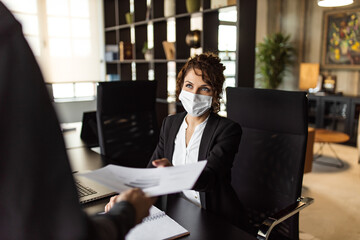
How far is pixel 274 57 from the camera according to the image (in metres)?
6.16

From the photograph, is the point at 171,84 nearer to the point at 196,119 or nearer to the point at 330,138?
the point at 330,138

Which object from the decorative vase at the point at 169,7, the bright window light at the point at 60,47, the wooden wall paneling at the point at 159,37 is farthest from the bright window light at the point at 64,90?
the decorative vase at the point at 169,7

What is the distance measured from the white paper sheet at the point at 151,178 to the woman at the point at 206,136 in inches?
23.7

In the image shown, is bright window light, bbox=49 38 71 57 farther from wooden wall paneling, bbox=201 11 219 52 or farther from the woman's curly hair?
the woman's curly hair

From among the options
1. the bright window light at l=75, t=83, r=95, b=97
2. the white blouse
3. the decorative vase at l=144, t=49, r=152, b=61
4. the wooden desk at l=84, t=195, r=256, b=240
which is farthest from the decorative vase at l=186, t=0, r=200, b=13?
the bright window light at l=75, t=83, r=95, b=97

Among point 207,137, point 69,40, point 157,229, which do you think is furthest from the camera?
point 69,40

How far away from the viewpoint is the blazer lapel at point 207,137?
1.49 metres

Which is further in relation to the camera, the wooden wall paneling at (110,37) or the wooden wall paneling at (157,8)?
the wooden wall paneling at (110,37)

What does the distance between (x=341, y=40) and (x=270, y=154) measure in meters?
4.81

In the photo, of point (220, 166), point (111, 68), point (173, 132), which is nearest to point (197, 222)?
point (220, 166)

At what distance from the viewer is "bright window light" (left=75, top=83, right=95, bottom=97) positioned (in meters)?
5.60

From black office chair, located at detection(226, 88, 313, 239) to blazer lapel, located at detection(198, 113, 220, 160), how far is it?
9.6 inches

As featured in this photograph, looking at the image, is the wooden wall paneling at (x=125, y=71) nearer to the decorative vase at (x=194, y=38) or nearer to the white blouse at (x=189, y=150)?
the decorative vase at (x=194, y=38)

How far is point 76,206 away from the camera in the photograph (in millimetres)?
470
